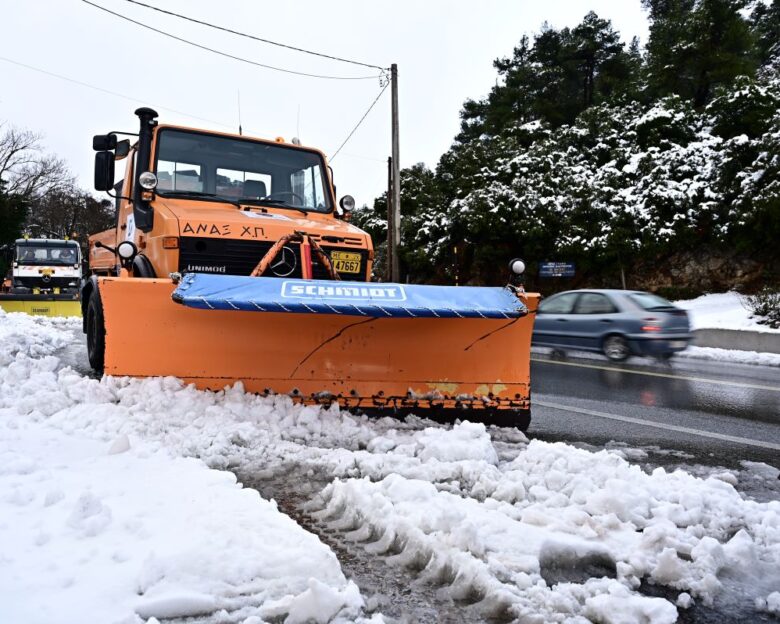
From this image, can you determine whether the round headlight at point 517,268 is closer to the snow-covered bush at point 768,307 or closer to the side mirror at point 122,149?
the side mirror at point 122,149

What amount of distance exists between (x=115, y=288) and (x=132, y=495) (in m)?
2.07

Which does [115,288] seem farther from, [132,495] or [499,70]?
[499,70]

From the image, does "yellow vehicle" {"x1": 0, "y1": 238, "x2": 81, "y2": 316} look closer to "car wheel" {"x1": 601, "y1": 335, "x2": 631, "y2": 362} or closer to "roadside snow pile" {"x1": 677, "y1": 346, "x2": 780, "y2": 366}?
"car wheel" {"x1": 601, "y1": 335, "x2": 631, "y2": 362}

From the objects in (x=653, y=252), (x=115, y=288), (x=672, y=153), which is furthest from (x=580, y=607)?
(x=672, y=153)

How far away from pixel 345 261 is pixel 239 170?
1.48 metres

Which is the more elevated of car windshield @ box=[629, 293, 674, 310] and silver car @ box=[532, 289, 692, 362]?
car windshield @ box=[629, 293, 674, 310]

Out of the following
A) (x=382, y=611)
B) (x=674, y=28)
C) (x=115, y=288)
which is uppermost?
(x=674, y=28)

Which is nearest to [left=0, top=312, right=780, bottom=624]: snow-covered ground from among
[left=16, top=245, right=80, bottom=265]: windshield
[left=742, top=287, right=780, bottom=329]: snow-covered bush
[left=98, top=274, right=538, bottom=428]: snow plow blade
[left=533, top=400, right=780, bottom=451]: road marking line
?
[left=98, top=274, right=538, bottom=428]: snow plow blade

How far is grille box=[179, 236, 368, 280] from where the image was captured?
5.41 metres

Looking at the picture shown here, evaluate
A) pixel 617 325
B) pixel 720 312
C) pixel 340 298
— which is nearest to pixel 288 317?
pixel 340 298

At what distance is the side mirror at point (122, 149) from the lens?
6508 mm

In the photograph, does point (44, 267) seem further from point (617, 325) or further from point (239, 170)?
point (617, 325)

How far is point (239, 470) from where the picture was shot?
3.69 m

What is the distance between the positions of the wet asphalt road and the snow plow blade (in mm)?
680
